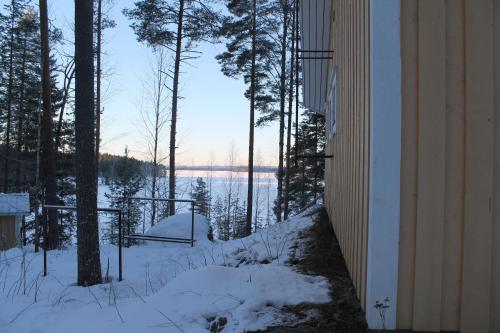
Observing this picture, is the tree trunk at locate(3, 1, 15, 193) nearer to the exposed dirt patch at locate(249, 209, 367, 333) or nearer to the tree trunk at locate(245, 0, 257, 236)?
the tree trunk at locate(245, 0, 257, 236)

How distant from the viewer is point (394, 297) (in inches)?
109

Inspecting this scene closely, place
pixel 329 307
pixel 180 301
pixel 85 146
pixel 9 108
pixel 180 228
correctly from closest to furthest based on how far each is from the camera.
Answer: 1. pixel 329 307
2. pixel 180 301
3. pixel 85 146
4. pixel 180 228
5. pixel 9 108

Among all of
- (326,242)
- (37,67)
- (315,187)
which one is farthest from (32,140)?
(326,242)

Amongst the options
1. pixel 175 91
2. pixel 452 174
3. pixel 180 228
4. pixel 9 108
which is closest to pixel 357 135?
pixel 452 174

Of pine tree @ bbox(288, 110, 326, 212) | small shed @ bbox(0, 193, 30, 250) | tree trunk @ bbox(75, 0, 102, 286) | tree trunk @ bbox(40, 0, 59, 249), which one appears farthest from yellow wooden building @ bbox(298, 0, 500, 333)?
pine tree @ bbox(288, 110, 326, 212)

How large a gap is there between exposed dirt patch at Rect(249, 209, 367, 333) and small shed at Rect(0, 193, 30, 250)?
13705mm

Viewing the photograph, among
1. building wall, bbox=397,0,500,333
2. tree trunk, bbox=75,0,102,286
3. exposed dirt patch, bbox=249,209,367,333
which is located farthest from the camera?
tree trunk, bbox=75,0,102,286

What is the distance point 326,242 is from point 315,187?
58.6 ft

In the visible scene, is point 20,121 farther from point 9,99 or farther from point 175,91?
point 175,91

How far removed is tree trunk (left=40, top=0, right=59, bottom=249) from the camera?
36.3 feet

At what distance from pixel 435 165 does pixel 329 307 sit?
1402 mm

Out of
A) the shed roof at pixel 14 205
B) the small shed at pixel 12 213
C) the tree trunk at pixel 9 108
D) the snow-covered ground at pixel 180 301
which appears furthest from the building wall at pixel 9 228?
the snow-covered ground at pixel 180 301

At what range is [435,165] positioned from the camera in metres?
2.78

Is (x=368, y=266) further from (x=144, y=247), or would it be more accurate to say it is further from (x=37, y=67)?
(x=37, y=67)
